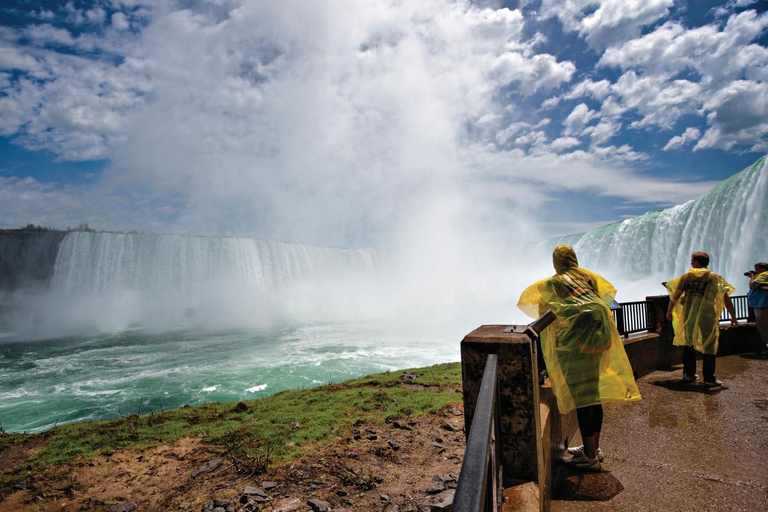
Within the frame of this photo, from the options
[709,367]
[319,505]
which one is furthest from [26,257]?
[709,367]

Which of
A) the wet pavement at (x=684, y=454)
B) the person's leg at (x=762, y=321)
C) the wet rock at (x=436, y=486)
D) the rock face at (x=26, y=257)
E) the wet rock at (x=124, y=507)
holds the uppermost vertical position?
the rock face at (x=26, y=257)

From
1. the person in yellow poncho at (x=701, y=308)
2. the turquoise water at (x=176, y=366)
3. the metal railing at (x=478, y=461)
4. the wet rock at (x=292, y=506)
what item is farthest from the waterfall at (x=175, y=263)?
the metal railing at (x=478, y=461)

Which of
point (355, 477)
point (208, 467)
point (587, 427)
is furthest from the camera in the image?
point (208, 467)

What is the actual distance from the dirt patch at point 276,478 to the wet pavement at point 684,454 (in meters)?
A: 1.66

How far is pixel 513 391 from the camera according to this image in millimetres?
2473

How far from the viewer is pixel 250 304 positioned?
3684 cm

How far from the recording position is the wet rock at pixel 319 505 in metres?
3.89

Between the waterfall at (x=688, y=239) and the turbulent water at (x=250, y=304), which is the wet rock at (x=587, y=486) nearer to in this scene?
the turbulent water at (x=250, y=304)

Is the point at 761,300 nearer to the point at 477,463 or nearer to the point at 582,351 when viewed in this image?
the point at 582,351

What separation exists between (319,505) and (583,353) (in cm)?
298

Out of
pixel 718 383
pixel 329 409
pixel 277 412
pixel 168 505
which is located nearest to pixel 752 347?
pixel 718 383

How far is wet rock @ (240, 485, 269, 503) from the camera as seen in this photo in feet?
13.4

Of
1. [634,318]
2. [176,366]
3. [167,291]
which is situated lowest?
[176,366]

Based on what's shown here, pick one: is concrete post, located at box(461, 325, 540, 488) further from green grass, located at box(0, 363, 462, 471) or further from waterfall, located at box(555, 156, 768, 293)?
waterfall, located at box(555, 156, 768, 293)
